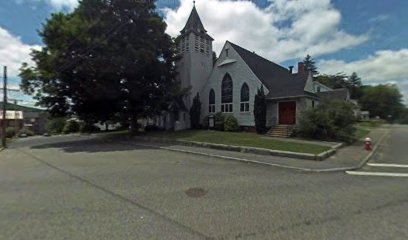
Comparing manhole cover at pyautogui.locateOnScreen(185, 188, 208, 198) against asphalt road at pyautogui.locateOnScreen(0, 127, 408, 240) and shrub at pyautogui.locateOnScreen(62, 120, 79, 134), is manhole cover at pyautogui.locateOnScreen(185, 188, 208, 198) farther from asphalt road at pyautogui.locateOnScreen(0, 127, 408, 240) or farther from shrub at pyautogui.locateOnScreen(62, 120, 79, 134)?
shrub at pyautogui.locateOnScreen(62, 120, 79, 134)

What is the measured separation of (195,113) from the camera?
2816cm

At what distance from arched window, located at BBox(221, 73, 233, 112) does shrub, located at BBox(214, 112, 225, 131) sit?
125 centimetres

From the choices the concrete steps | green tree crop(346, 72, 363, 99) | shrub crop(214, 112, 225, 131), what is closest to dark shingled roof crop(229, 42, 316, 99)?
the concrete steps

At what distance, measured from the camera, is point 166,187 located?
770 centimetres

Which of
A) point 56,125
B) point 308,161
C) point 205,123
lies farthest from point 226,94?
point 56,125

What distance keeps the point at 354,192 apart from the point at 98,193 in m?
6.39

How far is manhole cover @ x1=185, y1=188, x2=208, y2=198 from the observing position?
6.91 metres

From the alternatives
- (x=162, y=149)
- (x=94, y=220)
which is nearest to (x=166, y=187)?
(x=94, y=220)

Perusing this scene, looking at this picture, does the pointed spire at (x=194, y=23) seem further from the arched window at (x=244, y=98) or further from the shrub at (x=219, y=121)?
the shrub at (x=219, y=121)

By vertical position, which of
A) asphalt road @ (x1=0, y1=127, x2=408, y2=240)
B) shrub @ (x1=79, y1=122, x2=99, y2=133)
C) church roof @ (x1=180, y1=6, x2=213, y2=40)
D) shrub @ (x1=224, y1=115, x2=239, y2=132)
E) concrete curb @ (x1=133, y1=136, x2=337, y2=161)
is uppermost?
church roof @ (x1=180, y1=6, x2=213, y2=40)

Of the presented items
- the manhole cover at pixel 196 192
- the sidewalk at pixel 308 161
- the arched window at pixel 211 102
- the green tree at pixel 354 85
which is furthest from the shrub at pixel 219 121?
the green tree at pixel 354 85

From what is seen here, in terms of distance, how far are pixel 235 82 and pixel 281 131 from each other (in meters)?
6.84

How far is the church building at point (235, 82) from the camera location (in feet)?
77.8

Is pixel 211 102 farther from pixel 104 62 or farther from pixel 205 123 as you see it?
pixel 104 62
